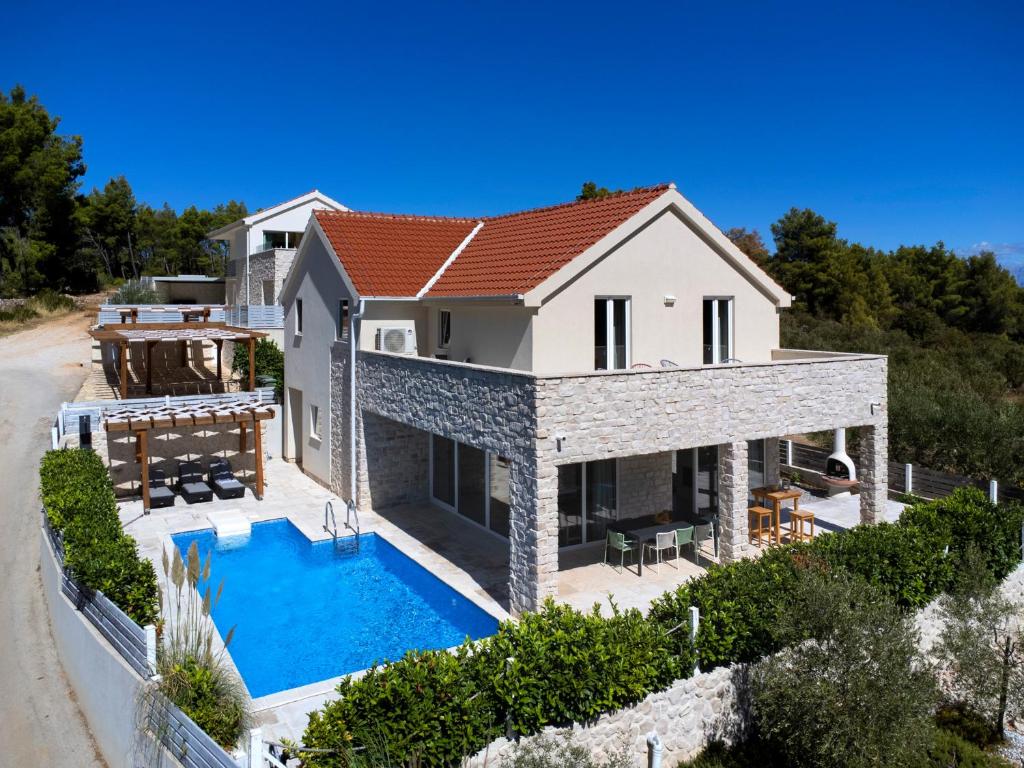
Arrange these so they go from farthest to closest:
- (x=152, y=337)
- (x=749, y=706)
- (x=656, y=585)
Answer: (x=152, y=337), (x=656, y=585), (x=749, y=706)

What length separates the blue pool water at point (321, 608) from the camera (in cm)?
1470

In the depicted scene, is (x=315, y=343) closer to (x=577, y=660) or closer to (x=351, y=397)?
(x=351, y=397)

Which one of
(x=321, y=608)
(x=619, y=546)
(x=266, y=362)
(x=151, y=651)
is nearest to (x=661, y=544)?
(x=619, y=546)

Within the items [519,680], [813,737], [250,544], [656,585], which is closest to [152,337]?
[250,544]

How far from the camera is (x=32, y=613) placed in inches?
690

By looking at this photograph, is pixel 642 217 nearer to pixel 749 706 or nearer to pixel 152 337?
pixel 749 706

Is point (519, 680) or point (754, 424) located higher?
point (754, 424)

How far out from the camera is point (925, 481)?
24172 mm

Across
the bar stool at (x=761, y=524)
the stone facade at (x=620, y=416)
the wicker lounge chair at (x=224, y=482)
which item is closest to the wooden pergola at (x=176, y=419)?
the wicker lounge chair at (x=224, y=482)

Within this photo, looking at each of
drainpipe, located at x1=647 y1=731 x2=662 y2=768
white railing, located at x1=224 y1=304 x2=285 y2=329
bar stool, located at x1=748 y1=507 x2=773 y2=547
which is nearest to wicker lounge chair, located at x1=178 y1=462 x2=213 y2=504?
white railing, located at x1=224 y1=304 x2=285 y2=329

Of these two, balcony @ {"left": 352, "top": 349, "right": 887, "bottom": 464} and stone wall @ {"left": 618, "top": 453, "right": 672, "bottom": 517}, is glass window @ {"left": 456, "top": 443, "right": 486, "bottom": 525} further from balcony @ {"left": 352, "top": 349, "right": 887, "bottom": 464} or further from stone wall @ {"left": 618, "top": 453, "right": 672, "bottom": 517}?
stone wall @ {"left": 618, "top": 453, "right": 672, "bottom": 517}

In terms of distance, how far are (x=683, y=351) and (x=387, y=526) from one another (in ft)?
33.9

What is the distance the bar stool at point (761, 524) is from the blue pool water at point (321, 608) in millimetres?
8142

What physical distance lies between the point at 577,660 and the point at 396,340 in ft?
46.1
